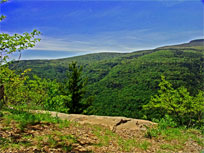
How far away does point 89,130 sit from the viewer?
8250 mm

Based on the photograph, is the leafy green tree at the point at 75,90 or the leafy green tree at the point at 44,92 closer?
the leafy green tree at the point at 44,92

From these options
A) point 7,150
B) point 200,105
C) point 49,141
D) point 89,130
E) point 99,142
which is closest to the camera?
point 7,150

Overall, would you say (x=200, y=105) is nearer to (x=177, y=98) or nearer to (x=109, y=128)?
(x=177, y=98)

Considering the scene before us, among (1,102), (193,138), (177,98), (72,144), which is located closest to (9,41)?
(1,102)

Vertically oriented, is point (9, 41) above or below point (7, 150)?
above

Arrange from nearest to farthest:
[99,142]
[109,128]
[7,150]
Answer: [7,150] → [99,142] → [109,128]

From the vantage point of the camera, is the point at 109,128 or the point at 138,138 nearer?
the point at 138,138

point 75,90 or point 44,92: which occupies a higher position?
point 44,92

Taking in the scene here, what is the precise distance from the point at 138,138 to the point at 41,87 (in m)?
23.3

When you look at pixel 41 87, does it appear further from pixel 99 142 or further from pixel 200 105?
pixel 200 105

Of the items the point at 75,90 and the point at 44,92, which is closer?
the point at 44,92

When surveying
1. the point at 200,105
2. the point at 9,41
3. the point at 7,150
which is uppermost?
the point at 9,41

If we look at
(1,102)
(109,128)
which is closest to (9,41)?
(1,102)

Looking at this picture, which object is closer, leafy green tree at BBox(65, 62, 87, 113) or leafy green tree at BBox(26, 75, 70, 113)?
leafy green tree at BBox(26, 75, 70, 113)
